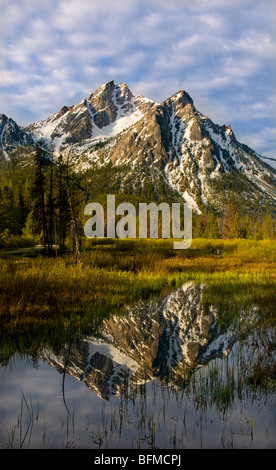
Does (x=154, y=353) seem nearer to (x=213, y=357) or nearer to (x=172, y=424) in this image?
(x=213, y=357)

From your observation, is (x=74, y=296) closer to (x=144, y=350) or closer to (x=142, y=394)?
(x=144, y=350)

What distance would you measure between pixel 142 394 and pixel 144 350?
1.93 meters

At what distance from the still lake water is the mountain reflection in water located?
2cm

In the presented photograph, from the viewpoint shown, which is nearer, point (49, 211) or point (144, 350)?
point (144, 350)

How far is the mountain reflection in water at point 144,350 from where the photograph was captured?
5.07 metres

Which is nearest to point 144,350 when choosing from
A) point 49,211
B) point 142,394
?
point 142,394

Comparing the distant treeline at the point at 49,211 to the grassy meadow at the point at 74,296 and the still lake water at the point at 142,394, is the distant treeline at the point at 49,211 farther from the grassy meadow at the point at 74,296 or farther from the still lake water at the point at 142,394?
the still lake water at the point at 142,394

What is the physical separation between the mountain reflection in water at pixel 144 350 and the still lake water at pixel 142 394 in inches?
0.8

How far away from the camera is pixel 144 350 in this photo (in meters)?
6.35

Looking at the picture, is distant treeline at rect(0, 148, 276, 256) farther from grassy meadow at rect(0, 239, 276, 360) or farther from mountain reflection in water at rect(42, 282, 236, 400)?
mountain reflection in water at rect(42, 282, 236, 400)

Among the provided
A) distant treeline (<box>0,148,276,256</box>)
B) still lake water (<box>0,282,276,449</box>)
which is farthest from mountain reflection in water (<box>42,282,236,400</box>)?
distant treeline (<box>0,148,276,256</box>)

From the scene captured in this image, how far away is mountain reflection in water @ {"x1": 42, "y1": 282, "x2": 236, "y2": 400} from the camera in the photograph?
16.6 ft

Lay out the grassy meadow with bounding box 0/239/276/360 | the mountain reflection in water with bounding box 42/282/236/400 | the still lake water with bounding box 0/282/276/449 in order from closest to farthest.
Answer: the still lake water with bounding box 0/282/276/449
the mountain reflection in water with bounding box 42/282/236/400
the grassy meadow with bounding box 0/239/276/360
